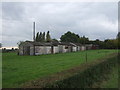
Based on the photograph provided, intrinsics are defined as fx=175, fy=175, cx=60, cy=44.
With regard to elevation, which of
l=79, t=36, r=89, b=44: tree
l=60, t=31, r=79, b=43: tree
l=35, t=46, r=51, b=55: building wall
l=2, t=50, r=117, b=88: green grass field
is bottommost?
l=2, t=50, r=117, b=88: green grass field

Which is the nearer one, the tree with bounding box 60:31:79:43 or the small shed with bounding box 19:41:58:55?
the small shed with bounding box 19:41:58:55

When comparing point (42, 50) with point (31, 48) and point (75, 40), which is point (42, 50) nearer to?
point (31, 48)

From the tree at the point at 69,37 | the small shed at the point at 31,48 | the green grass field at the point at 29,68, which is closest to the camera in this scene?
the green grass field at the point at 29,68

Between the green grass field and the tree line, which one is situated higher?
the tree line

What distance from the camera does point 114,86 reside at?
904 centimetres

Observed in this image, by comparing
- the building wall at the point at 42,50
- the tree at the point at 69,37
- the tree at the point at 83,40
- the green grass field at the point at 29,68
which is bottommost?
the green grass field at the point at 29,68

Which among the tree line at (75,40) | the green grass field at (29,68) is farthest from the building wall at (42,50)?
the tree line at (75,40)

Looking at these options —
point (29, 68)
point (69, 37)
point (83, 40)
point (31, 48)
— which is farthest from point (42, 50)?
point (69, 37)

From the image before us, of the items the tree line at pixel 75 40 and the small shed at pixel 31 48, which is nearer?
the small shed at pixel 31 48

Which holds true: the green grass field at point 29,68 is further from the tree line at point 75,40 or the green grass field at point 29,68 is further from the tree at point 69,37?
the tree at point 69,37

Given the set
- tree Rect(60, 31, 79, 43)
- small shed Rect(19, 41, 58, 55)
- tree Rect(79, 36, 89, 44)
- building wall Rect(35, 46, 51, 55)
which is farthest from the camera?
tree Rect(60, 31, 79, 43)

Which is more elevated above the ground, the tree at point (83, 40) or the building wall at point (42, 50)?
the tree at point (83, 40)

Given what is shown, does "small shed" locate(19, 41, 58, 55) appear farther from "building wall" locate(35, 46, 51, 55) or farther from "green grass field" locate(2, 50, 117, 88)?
"green grass field" locate(2, 50, 117, 88)

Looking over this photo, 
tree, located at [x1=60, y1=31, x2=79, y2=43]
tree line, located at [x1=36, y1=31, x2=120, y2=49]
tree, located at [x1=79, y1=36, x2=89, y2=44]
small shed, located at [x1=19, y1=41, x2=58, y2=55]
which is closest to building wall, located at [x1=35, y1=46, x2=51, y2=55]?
small shed, located at [x1=19, y1=41, x2=58, y2=55]
